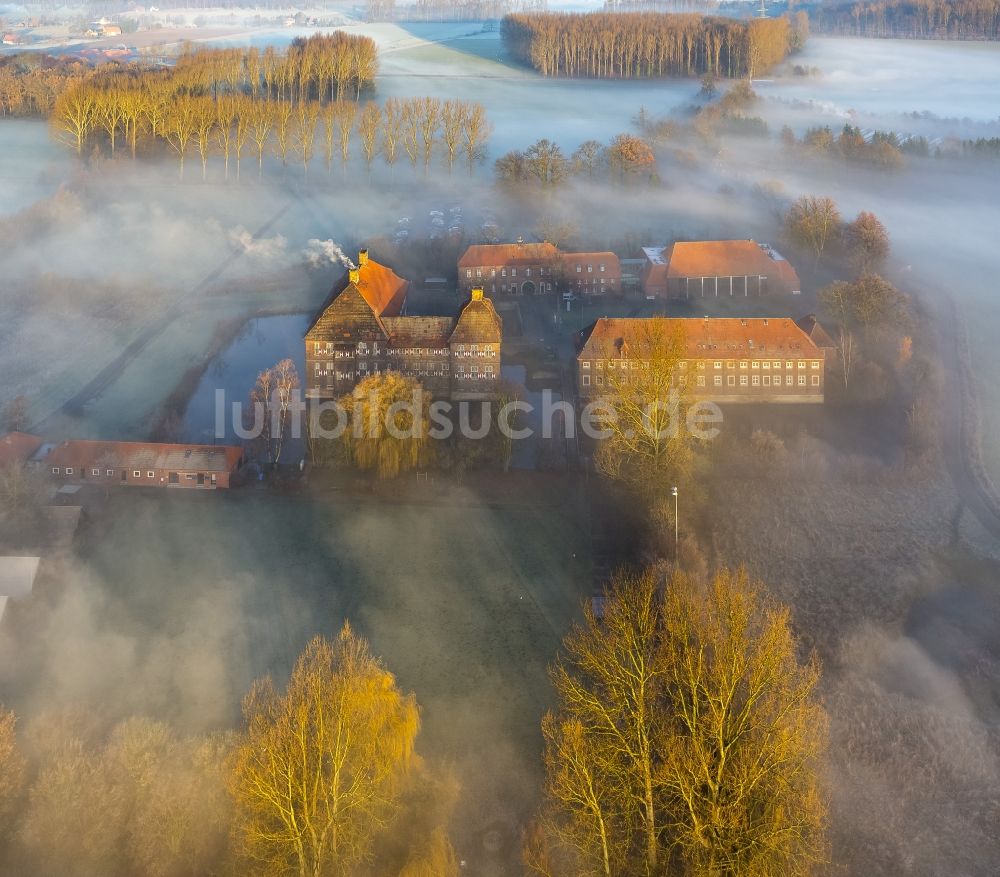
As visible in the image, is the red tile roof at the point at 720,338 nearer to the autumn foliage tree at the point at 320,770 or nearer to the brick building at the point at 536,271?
the brick building at the point at 536,271

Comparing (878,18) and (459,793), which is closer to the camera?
(459,793)

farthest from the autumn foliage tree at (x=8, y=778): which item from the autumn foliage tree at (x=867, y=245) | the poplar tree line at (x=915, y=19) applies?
the poplar tree line at (x=915, y=19)

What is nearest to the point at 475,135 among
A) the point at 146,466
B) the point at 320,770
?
the point at 146,466

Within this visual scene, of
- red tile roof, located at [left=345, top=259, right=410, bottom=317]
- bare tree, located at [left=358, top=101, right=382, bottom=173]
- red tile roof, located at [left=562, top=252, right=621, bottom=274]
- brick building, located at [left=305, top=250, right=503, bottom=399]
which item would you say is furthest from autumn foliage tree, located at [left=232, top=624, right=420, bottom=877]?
bare tree, located at [left=358, top=101, right=382, bottom=173]

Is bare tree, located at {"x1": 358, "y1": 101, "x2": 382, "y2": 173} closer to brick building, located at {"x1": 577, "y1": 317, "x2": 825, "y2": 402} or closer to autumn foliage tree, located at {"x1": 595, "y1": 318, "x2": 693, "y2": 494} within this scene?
brick building, located at {"x1": 577, "y1": 317, "x2": 825, "y2": 402}

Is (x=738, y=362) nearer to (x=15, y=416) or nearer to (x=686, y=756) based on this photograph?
(x=686, y=756)

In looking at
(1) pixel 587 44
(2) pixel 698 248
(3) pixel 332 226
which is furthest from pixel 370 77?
(2) pixel 698 248

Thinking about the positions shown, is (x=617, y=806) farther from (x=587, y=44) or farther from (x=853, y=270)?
(x=587, y=44)
